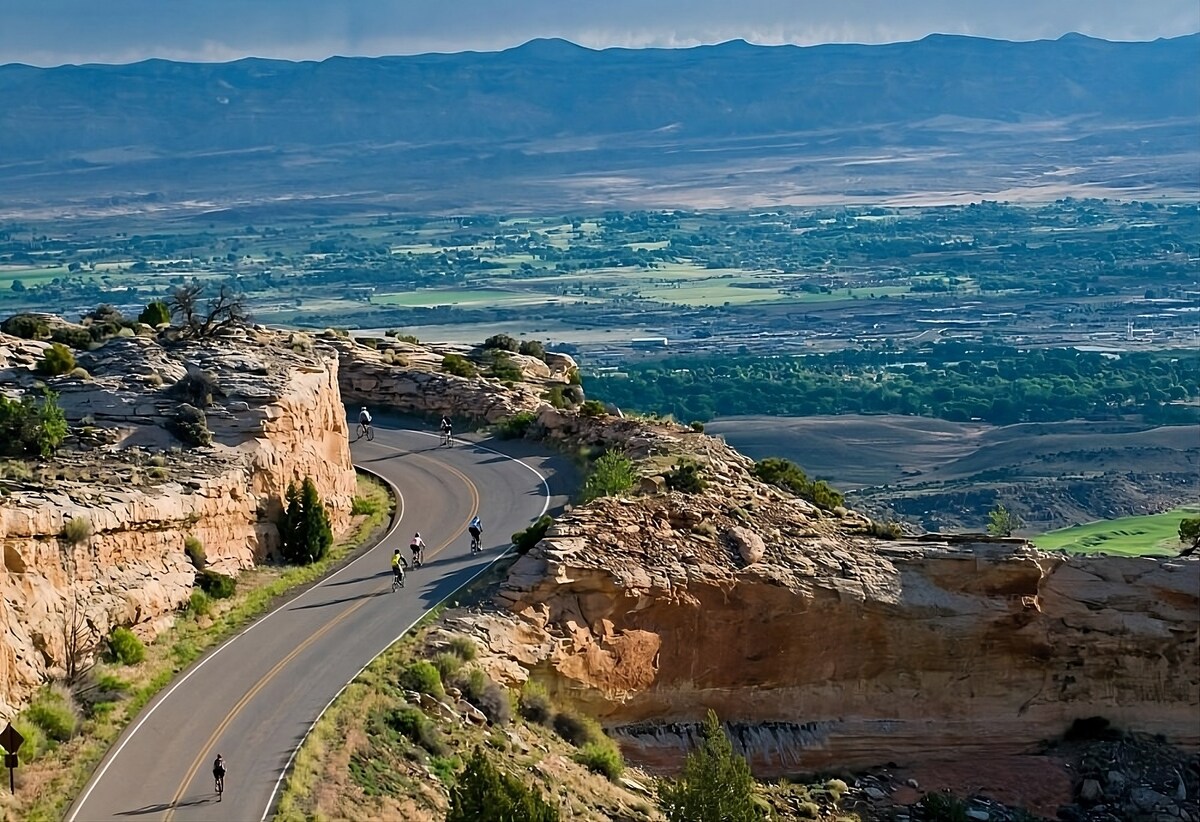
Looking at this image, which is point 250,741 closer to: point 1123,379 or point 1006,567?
point 1006,567

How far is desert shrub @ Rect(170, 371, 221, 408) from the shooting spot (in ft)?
124

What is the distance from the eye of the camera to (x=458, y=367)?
178 ft

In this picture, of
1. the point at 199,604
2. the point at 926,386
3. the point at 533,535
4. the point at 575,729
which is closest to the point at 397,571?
the point at 533,535

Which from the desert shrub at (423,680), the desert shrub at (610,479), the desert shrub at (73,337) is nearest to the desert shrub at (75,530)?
the desert shrub at (423,680)

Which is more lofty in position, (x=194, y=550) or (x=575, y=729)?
(x=194, y=550)

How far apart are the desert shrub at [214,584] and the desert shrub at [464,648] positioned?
15.3 feet

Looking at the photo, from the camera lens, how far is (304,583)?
35469 mm

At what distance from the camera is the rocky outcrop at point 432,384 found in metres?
51.7

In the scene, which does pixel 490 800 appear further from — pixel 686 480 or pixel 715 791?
pixel 686 480

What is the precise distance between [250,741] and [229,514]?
8.04 meters

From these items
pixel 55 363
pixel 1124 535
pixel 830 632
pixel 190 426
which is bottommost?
pixel 1124 535

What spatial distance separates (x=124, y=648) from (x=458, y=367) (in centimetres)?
2493

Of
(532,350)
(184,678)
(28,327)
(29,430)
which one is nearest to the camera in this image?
(184,678)

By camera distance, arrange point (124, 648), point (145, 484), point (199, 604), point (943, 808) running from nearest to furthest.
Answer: point (124, 648), point (199, 604), point (145, 484), point (943, 808)
